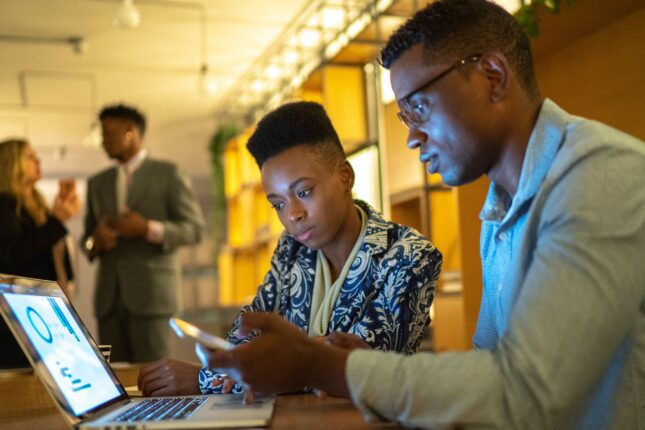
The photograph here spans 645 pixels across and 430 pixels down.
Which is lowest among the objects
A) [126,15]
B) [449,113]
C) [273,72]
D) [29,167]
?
[29,167]

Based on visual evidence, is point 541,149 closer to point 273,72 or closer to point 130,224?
point 130,224

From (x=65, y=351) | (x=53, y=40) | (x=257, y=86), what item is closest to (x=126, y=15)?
(x=53, y=40)

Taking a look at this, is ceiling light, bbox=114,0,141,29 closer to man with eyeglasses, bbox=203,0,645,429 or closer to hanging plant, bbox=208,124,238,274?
hanging plant, bbox=208,124,238,274

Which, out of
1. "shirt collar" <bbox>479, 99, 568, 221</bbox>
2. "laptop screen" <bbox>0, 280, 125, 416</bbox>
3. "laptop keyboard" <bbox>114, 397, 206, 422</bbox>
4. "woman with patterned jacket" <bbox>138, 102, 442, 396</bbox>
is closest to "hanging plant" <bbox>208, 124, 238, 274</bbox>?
"woman with patterned jacket" <bbox>138, 102, 442, 396</bbox>

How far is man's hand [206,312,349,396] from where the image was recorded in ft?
2.79

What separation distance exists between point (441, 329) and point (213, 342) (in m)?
3.28

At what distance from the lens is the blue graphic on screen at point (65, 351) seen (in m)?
1.03

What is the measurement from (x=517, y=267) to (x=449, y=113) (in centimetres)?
24

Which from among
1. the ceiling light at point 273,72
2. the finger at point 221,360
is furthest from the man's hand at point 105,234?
the ceiling light at point 273,72

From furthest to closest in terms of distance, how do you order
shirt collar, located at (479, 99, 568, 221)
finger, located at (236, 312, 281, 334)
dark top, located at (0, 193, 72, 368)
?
dark top, located at (0, 193, 72, 368), shirt collar, located at (479, 99, 568, 221), finger, located at (236, 312, 281, 334)

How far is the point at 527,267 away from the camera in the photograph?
0.94m

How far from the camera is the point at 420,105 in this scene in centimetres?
106

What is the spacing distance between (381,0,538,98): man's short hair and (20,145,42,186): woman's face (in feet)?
9.41

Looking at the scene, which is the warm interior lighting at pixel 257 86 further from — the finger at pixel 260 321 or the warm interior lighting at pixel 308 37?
the finger at pixel 260 321
